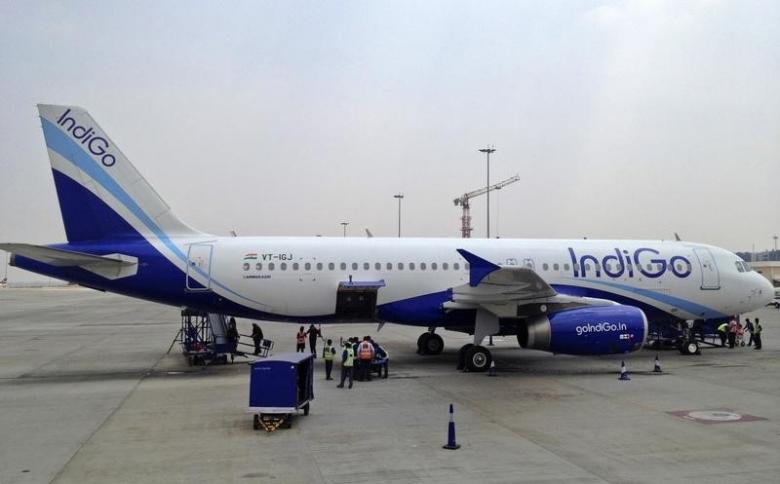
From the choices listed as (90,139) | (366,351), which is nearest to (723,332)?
(366,351)

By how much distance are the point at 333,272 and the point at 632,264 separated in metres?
9.78

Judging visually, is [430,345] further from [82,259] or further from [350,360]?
[82,259]

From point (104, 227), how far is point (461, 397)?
10.9 metres

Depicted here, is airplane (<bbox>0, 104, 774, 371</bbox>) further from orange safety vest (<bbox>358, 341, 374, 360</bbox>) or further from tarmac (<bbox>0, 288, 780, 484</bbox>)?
orange safety vest (<bbox>358, 341, 374, 360</bbox>)

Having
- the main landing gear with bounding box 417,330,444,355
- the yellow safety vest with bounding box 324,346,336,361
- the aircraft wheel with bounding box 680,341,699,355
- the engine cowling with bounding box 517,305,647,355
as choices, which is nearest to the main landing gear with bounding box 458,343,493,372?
the engine cowling with bounding box 517,305,647,355

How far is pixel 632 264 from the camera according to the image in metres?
19.7

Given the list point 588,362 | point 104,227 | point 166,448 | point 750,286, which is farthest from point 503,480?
point 750,286

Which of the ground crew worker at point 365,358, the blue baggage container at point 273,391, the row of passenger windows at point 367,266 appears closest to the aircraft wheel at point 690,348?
the row of passenger windows at point 367,266

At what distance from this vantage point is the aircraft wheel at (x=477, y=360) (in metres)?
16.7

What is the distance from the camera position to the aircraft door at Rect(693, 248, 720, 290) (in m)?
20.2

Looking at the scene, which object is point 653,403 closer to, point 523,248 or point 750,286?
point 523,248

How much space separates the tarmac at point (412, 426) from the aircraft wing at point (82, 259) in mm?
2892

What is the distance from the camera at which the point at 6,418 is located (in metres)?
11.3

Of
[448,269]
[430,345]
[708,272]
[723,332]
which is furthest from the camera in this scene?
[723,332]
